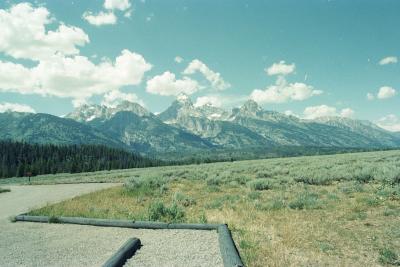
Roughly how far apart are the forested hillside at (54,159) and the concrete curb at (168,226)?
372 ft

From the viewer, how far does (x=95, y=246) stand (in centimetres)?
1166

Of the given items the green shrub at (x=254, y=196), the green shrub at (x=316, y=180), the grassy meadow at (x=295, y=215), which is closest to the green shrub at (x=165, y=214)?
the grassy meadow at (x=295, y=215)

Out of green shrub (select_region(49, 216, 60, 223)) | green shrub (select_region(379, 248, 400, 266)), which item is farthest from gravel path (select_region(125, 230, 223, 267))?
green shrub (select_region(49, 216, 60, 223))

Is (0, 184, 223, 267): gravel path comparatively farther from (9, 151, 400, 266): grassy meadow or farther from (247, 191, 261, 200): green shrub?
(247, 191, 261, 200): green shrub

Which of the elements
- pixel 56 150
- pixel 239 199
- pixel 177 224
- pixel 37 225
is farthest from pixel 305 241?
pixel 56 150

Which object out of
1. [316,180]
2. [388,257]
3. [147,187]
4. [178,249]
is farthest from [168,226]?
[316,180]

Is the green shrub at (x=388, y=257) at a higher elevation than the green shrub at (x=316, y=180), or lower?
lower

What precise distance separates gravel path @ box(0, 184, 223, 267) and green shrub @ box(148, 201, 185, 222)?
75.9 inches

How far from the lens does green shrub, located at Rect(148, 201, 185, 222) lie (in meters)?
15.6

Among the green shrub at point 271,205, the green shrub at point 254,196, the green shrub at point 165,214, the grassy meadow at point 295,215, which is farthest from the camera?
the green shrub at point 254,196

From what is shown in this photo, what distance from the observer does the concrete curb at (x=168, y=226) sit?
30.6ft

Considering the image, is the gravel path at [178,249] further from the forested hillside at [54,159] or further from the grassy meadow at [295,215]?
the forested hillside at [54,159]

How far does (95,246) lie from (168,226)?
3132 mm

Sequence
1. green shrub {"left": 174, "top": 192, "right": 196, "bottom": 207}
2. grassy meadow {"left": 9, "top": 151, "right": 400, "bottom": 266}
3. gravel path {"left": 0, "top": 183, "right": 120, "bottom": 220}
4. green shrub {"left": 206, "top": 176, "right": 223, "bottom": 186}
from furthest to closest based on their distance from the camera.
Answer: green shrub {"left": 206, "top": 176, "right": 223, "bottom": 186}
gravel path {"left": 0, "top": 183, "right": 120, "bottom": 220}
green shrub {"left": 174, "top": 192, "right": 196, "bottom": 207}
grassy meadow {"left": 9, "top": 151, "right": 400, "bottom": 266}
